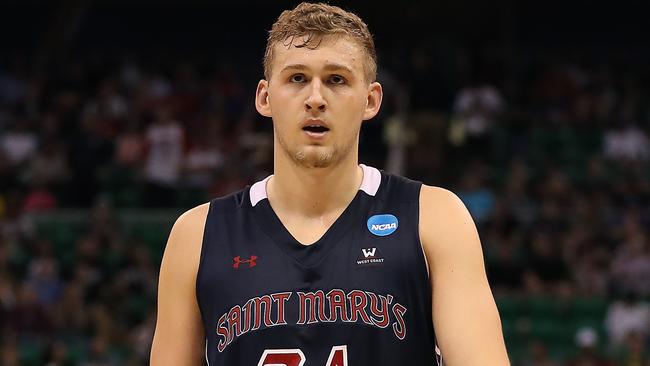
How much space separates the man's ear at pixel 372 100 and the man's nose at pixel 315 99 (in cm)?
21

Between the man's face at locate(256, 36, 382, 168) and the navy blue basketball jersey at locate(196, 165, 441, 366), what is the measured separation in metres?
0.24

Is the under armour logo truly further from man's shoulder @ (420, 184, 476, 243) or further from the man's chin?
man's shoulder @ (420, 184, 476, 243)

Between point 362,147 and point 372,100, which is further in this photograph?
point 362,147

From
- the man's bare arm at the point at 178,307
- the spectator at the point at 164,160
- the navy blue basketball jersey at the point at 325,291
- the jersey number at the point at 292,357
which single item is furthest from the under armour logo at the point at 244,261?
the spectator at the point at 164,160

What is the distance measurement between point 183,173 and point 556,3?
308 inches

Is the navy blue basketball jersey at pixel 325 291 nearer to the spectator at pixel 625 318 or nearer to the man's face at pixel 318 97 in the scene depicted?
the man's face at pixel 318 97

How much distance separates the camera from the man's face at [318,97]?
350cm

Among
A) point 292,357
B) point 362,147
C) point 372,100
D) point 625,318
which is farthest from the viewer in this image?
point 362,147

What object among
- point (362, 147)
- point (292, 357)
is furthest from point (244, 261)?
point (362, 147)

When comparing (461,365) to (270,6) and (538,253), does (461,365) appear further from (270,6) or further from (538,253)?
(270,6)

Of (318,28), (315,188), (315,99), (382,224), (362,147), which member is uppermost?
(362,147)

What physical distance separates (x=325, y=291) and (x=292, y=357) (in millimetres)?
208

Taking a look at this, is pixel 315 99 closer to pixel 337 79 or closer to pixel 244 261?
pixel 337 79

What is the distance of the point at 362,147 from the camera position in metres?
15.2
